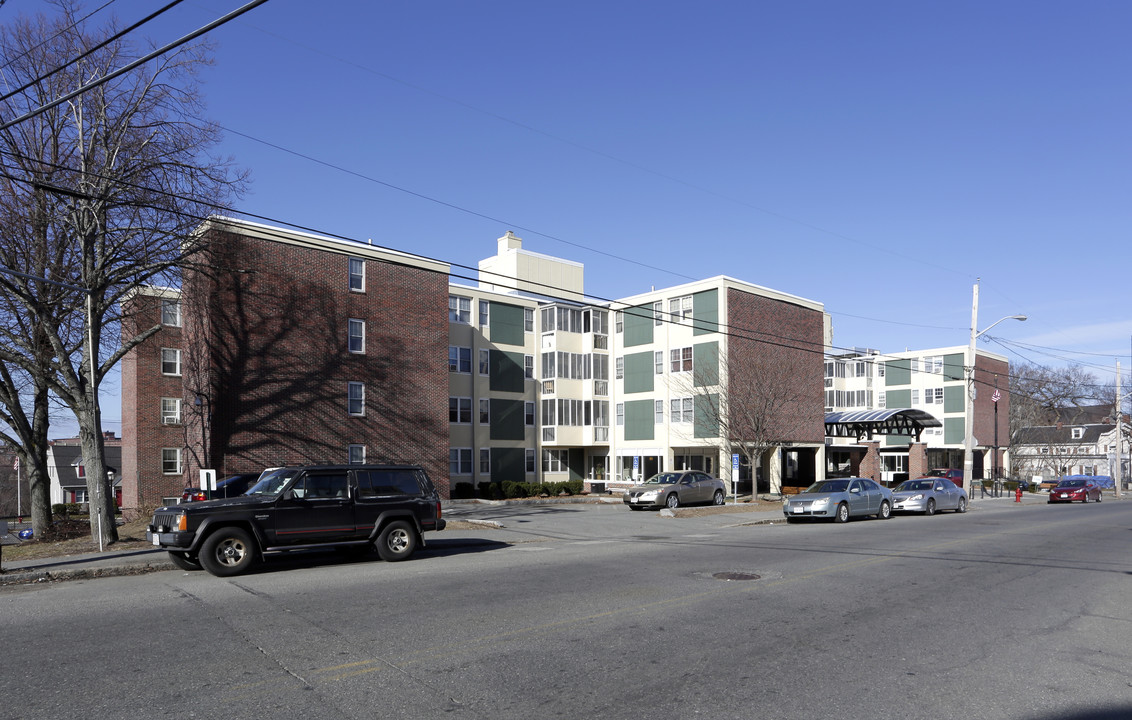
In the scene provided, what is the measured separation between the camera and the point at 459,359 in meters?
43.9

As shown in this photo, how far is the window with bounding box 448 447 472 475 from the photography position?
4306cm

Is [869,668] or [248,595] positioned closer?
[869,668]

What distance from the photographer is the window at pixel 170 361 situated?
4569cm

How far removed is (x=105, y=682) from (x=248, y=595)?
462 cm

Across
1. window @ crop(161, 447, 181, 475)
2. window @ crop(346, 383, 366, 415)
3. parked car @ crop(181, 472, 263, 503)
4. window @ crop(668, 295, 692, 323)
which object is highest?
window @ crop(668, 295, 692, 323)

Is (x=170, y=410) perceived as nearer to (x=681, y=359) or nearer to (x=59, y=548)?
(x=681, y=359)

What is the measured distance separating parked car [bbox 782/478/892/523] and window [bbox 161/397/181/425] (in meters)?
34.5

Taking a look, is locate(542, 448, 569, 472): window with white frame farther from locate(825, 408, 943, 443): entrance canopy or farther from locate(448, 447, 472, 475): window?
locate(825, 408, 943, 443): entrance canopy

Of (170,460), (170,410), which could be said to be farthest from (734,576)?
(170,410)

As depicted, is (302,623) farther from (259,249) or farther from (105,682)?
(259,249)

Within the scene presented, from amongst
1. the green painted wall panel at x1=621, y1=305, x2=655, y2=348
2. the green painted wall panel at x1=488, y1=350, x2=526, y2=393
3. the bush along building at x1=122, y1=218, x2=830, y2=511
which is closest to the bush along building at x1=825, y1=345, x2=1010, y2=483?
the bush along building at x1=122, y1=218, x2=830, y2=511

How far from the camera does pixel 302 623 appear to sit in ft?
31.0

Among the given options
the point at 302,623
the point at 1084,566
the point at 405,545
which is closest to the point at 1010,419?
the point at 1084,566

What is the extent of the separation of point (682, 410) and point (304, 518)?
33221 millimetres
